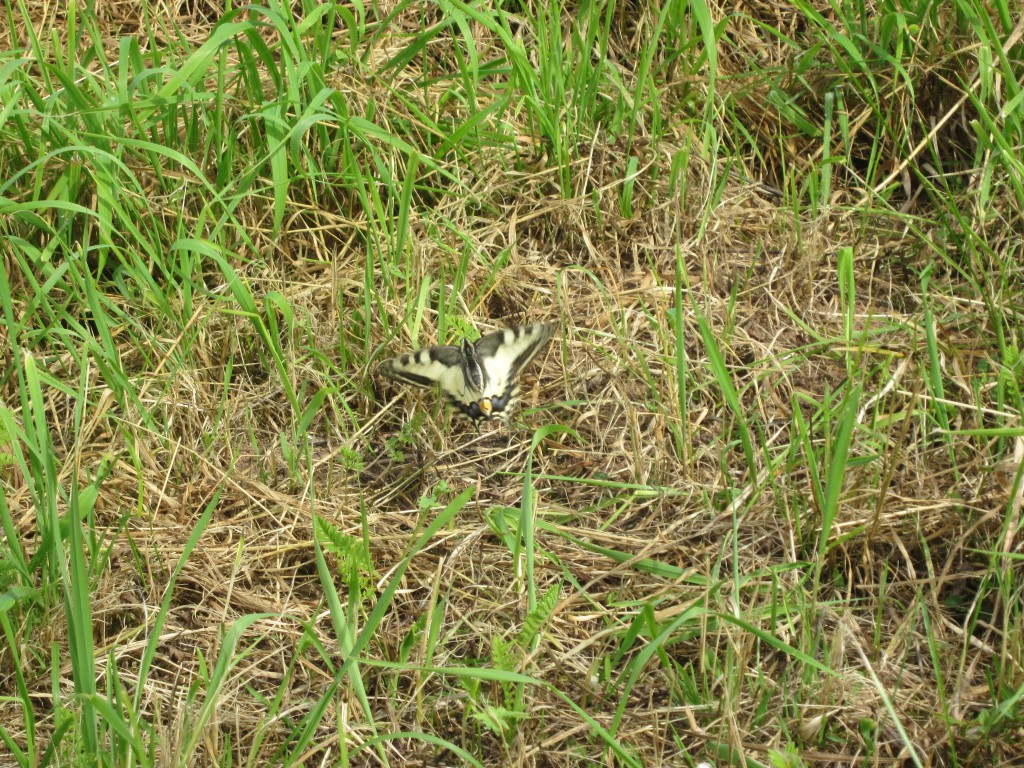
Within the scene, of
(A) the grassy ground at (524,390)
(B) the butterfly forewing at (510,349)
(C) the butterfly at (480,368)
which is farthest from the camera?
(B) the butterfly forewing at (510,349)

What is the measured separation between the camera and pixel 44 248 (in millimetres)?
3150

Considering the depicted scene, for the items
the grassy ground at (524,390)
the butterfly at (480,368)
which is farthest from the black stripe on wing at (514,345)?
the grassy ground at (524,390)

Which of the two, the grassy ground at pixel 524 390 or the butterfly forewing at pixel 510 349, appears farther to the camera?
the butterfly forewing at pixel 510 349

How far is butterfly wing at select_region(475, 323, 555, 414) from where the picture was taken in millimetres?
2807

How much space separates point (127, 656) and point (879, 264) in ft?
7.71

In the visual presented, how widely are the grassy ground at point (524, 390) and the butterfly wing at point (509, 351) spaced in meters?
0.13

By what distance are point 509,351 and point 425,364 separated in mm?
235

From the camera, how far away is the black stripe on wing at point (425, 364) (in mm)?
2807

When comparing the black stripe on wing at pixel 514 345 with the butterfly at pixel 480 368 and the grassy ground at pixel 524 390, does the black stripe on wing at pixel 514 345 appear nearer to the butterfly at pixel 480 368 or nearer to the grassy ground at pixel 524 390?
the butterfly at pixel 480 368

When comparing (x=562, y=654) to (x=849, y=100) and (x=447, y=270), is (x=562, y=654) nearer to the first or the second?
(x=447, y=270)

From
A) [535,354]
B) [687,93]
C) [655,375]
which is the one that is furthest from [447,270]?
[687,93]

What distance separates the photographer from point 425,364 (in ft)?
9.28

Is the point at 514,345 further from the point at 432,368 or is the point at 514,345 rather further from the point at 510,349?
the point at 432,368

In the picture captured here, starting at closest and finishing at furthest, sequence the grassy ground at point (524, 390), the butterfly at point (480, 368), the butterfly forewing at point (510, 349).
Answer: the grassy ground at point (524, 390) < the butterfly at point (480, 368) < the butterfly forewing at point (510, 349)
